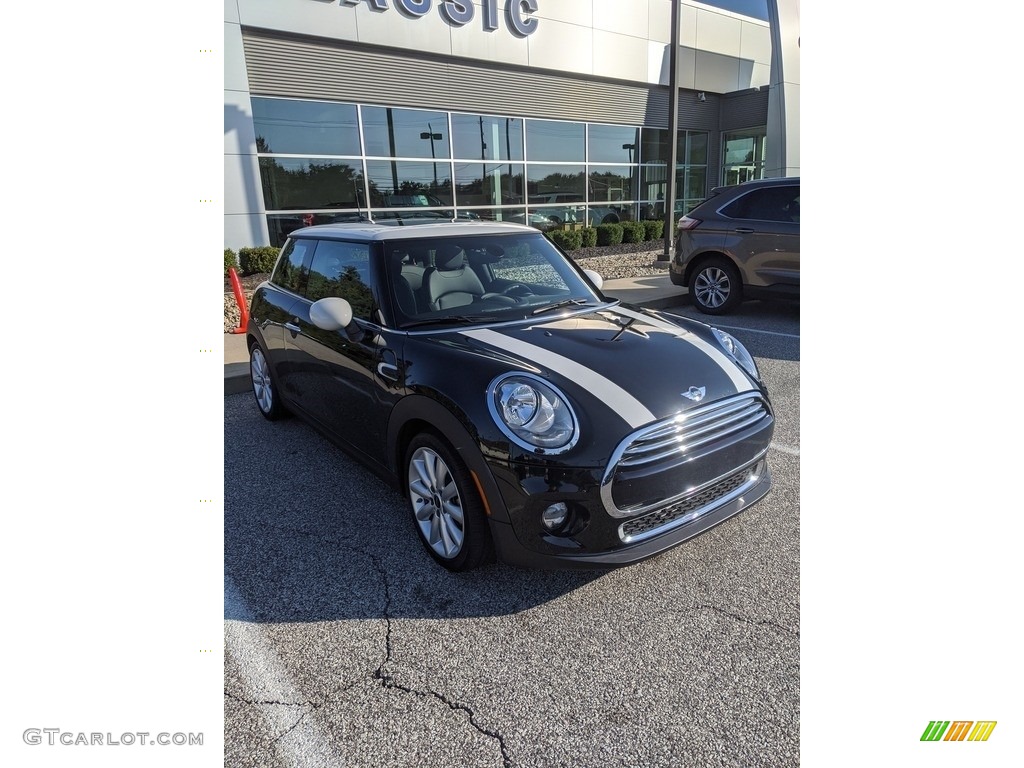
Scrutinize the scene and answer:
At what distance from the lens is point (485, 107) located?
14094 millimetres

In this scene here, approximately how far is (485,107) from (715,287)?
8560 millimetres

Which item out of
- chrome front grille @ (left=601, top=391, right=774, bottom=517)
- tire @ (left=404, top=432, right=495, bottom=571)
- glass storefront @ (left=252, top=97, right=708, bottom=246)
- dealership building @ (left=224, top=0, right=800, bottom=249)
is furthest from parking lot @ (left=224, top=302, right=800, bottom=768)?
glass storefront @ (left=252, top=97, right=708, bottom=246)

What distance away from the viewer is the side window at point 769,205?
741 centimetres

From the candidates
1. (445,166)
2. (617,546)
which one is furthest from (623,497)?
(445,166)

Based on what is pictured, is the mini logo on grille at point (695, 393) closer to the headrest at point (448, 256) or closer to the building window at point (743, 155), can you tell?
the headrest at point (448, 256)

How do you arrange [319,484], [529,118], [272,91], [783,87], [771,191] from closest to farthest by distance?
[319,484], [771,191], [272,91], [529,118], [783,87]

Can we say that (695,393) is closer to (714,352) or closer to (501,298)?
(714,352)

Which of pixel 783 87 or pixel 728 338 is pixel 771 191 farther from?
pixel 783 87

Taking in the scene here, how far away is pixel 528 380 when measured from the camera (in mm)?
2441

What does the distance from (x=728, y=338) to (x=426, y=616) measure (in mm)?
2055

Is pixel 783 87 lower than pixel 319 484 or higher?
higher

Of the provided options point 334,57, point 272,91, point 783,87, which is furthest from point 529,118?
point 783,87

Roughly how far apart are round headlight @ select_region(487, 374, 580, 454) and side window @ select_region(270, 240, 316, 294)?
2333 mm

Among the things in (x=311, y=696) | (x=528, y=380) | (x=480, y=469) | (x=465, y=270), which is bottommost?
(x=311, y=696)
